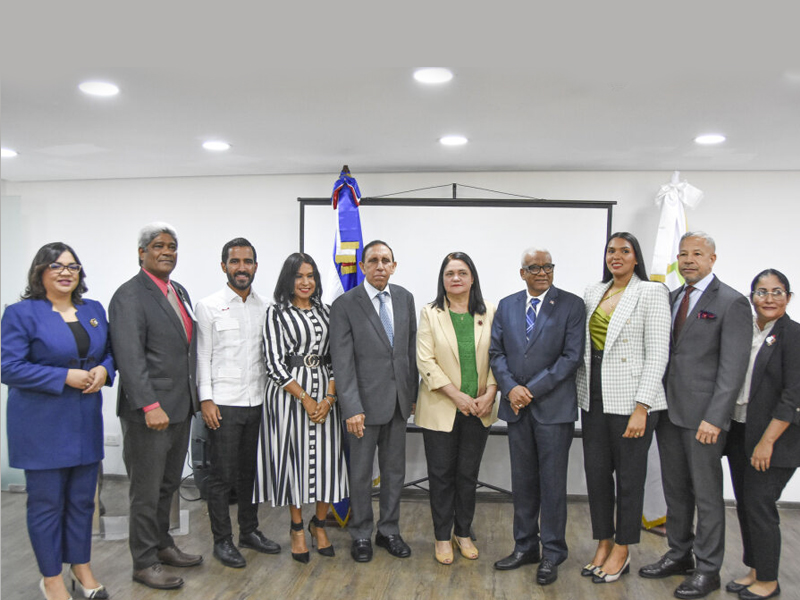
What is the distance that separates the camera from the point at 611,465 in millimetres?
2982

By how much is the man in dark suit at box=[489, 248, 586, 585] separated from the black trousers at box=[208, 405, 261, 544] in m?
1.25

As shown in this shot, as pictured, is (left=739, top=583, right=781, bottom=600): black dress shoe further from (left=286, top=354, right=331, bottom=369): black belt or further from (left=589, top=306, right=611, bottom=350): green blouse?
(left=286, top=354, right=331, bottom=369): black belt

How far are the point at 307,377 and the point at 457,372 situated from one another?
2.41 ft

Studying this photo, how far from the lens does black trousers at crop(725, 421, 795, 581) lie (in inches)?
108

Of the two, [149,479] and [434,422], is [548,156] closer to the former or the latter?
[434,422]

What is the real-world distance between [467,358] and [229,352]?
1.17 meters

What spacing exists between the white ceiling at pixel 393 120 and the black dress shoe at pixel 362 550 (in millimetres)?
2169

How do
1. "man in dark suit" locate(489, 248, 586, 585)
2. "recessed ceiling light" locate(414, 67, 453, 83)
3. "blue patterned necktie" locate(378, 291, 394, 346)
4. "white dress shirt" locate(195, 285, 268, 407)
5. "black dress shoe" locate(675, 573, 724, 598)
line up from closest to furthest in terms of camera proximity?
"recessed ceiling light" locate(414, 67, 453, 83)
"black dress shoe" locate(675, 573, 724, 598)
"man in dark suit" locate(489, 248, 586, 585)
"white dress shirt" locate(195, 285, 268, 407)
"blue patterned necktie" locate(378, 291, 394, 346)

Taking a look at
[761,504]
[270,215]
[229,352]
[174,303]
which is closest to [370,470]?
[229,352]

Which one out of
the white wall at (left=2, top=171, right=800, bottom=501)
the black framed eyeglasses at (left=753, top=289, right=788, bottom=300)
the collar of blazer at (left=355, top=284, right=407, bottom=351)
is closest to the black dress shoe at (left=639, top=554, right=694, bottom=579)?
the black framed eyeglasses at (left=753, top=289, right=788, bottom=300)

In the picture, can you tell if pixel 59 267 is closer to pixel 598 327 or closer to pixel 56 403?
pixel 56 403

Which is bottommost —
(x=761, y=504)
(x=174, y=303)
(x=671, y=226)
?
(x=761, y=504)

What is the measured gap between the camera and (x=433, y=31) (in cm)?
205

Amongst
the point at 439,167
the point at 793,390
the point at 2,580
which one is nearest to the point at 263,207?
the point at 439,167
